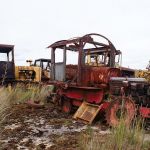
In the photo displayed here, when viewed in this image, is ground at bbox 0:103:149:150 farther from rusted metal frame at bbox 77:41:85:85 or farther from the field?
rusted metal frame at bbox 77:41:85:85

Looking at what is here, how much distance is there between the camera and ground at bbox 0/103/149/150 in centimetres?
584

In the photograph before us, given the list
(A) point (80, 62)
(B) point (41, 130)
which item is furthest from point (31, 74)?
(B) point (41, 130)

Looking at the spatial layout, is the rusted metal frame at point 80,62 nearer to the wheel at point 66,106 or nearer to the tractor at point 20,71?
the wheel at point 66,106

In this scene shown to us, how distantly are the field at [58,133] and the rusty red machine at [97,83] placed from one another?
0.49m

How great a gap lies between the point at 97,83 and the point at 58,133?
269 cm

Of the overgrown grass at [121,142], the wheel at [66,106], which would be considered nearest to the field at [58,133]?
the overgrown grass at [121,142]

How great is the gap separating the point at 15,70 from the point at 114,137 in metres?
13.9

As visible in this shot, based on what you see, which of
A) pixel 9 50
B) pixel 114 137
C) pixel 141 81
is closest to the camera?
pixel 114 137

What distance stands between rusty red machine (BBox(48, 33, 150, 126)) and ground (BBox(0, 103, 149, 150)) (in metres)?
0.59

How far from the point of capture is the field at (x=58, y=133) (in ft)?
15.6

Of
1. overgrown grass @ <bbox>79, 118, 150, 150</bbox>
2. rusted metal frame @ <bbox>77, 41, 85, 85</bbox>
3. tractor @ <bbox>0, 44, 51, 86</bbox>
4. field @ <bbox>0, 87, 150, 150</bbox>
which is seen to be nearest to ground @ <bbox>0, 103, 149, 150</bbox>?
field @ <bbox>0, 87, 150, 150</bbox>

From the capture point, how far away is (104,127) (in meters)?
7.64

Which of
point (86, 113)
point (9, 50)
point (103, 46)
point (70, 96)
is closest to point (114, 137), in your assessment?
point (86, 113)

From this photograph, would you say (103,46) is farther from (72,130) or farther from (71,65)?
(72,130)
